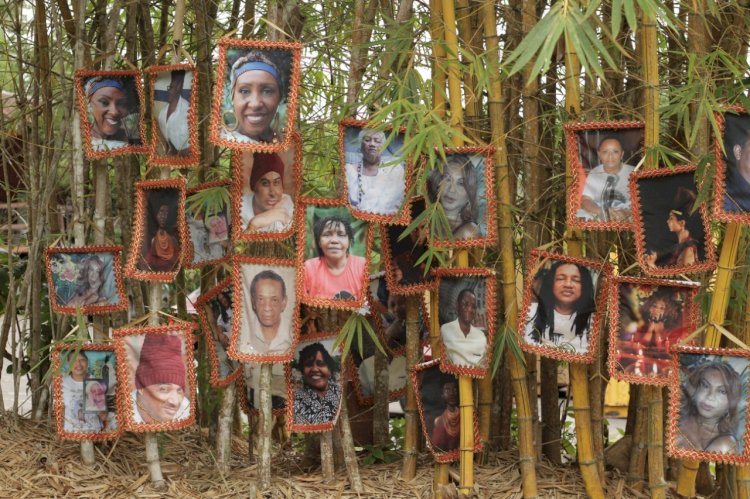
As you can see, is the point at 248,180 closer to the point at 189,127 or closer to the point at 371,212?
the point at 189,127

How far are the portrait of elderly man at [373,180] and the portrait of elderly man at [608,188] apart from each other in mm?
455

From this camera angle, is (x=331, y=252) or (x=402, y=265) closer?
(x=331, y=252)

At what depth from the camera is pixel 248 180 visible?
262 centimetres

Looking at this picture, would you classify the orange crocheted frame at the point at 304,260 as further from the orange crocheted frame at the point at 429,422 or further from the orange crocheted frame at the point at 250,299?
the orange crocheted frame at the point at 429,422

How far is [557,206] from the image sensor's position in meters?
2.85

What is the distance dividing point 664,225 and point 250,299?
3.47 ft

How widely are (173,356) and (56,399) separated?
14.8 inches

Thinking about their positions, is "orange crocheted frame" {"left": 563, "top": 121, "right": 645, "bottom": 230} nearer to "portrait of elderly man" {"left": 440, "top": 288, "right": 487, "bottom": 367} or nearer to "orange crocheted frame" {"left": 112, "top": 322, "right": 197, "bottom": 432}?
"portrait of elderly man" {"left": 440, "top": 288, "right": 487, "bottom": 367}

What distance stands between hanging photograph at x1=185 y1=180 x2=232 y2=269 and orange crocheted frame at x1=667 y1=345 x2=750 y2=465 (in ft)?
4.15

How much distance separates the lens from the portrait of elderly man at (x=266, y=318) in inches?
104

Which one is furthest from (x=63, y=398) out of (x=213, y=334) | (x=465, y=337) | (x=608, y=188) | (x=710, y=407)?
(x=710, y=407)

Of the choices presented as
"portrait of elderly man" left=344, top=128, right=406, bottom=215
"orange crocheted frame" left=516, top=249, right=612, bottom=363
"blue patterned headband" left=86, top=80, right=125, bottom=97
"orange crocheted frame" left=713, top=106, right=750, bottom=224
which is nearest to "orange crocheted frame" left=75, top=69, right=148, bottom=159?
"blue patterned headband" left=86, top=80, right=125, bottom=97

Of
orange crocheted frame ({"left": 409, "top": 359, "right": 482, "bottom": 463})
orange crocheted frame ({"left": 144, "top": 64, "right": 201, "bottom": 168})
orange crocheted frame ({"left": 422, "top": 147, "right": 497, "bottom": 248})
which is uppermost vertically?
orange crocheted frame ({"left": 144, "top": 64, "right": 201, "bottom": 168})

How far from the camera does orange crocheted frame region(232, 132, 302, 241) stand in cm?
261
